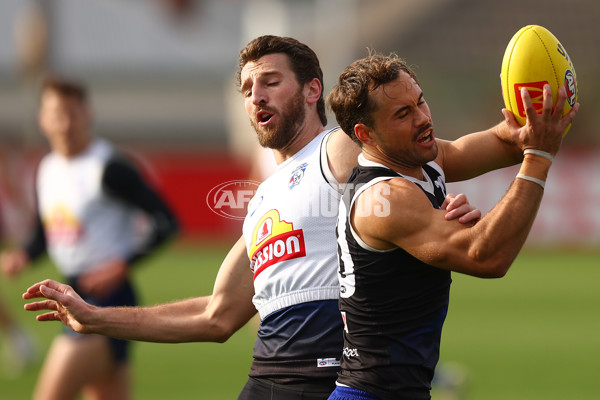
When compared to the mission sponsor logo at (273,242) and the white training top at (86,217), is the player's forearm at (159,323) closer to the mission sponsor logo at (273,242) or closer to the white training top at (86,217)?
the mission sponsor logo at (273,242)

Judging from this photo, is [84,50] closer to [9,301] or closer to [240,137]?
[240,137]

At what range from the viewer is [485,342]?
1294cm

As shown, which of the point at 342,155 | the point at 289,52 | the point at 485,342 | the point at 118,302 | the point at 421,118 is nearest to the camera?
the point at 421,118

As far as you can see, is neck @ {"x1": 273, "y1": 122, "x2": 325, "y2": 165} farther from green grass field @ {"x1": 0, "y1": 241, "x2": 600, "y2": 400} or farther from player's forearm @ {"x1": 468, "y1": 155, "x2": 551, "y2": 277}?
green grass field @ {"x1": 0, "y1": 241, "x2": 600, "y2": 400}

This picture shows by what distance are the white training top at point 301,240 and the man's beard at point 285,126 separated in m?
0.15

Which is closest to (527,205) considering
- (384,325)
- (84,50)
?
(384,325)

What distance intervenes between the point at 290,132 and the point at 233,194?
1.47ft

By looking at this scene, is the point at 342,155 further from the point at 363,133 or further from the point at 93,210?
the point at 93,210

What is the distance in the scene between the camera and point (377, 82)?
3.80 m

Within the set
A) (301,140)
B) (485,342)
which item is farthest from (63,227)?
(485,342)

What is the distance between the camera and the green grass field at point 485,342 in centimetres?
1018

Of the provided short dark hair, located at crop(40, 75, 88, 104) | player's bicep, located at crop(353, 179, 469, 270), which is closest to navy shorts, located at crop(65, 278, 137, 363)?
short dark hair, located at crop(40, 75, 88, 104)

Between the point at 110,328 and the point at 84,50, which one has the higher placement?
the point at 84,50

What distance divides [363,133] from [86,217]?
12.5ft
